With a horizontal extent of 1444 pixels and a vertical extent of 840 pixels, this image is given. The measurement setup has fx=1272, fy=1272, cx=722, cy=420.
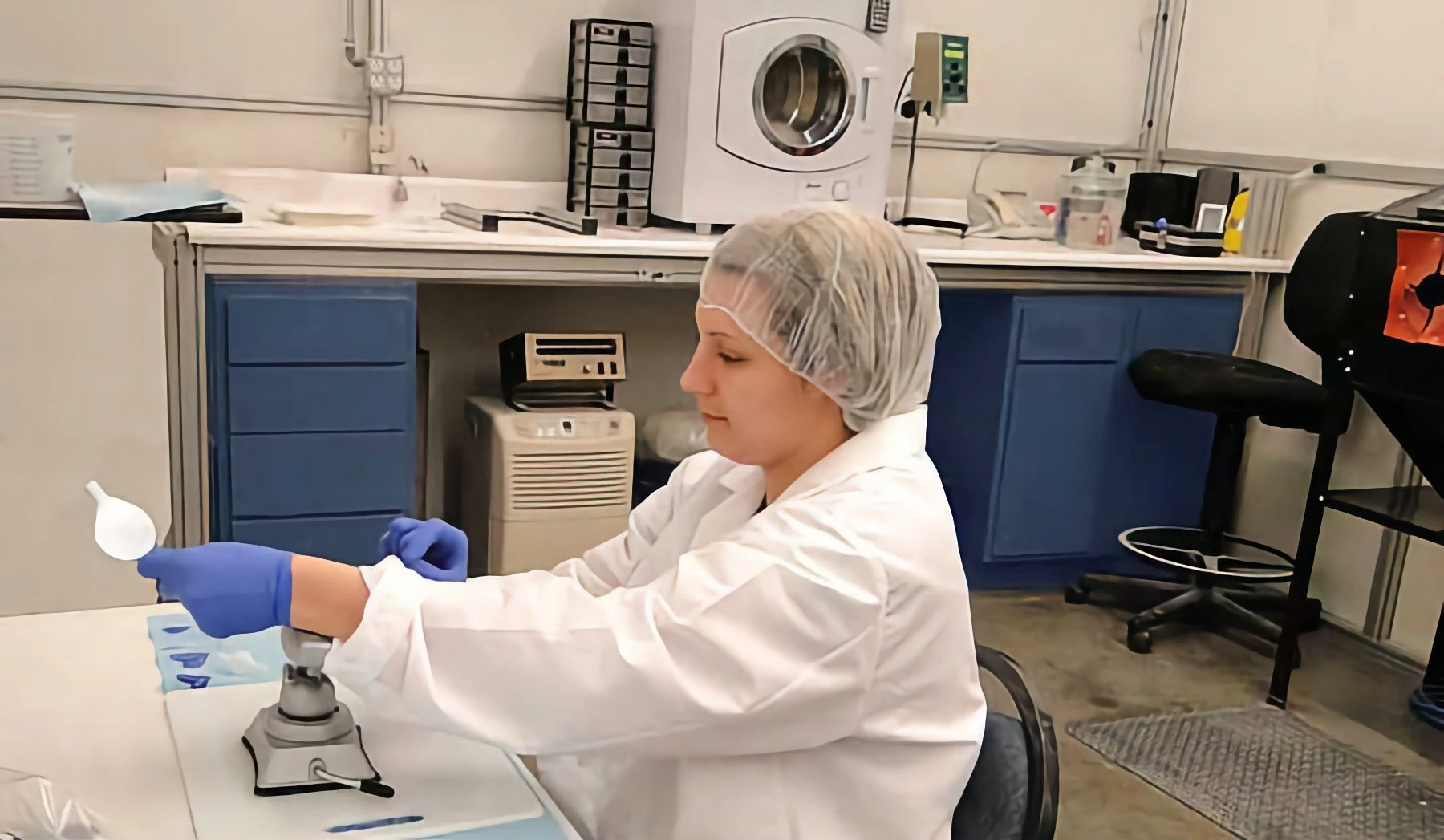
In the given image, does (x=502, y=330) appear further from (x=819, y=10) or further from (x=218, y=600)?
(x=218, y=600)

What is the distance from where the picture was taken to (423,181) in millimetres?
3299

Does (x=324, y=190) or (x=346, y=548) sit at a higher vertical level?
(x=324, y=190)

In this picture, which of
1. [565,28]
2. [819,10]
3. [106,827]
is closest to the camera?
[106,827]

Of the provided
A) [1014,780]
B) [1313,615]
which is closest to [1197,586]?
[1313,615]

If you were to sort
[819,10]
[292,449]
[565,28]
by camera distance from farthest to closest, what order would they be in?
[565,28] < [819,10] < [292,449]

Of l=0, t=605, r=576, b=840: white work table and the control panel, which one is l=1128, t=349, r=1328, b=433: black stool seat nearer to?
the control panel

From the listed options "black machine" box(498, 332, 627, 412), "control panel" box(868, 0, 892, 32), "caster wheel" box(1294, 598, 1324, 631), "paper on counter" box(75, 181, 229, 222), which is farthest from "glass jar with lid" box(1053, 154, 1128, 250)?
"paper on counter" box(75, 181, 229, 222)

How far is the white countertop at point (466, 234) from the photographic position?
8.71ft

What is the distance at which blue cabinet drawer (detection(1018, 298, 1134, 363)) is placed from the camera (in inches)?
130

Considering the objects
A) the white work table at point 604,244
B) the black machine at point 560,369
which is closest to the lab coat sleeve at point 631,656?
the white work table at point 604,244

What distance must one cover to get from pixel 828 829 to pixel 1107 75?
347cm

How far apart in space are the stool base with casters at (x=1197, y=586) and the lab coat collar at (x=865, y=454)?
2.22 metres

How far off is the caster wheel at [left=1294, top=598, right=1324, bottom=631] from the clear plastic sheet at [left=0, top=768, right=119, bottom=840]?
3223 mm

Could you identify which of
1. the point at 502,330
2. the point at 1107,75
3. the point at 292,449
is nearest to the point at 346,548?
the point at 292,449
